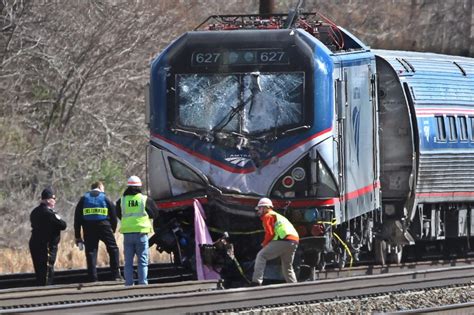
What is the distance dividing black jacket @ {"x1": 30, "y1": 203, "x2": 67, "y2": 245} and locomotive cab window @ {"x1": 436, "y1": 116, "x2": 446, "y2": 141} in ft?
23.0

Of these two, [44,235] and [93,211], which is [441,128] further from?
[44,235]

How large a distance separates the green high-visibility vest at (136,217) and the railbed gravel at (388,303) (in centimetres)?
298

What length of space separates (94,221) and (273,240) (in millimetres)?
3024

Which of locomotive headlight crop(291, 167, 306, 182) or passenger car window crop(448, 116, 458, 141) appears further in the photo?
passenger car window crop(448, 116, 458, 141)

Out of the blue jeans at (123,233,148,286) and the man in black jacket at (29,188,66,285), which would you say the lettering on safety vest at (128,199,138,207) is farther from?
the man in black jacket at (29,188,66,285)

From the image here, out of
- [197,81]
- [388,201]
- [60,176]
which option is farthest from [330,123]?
[60,176]

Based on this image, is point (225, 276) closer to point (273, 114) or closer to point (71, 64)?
point (273, 114)

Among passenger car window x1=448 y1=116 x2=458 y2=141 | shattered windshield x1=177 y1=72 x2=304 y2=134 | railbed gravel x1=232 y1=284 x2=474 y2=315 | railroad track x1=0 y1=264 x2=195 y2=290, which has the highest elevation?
passenger car window x1=448 y1=116 x2=458 y2=141

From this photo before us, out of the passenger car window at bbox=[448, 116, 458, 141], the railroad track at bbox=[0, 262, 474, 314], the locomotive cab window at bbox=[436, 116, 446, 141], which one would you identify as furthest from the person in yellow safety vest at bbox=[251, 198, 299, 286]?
the passenger car window at bbox=[448, 116, 458, 141]

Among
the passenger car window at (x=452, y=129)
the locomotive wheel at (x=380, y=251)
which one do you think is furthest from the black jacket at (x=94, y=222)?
the passenger car window at (x=452, y=129)

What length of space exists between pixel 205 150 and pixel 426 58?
7.30 metres

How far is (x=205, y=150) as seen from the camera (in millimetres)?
15906

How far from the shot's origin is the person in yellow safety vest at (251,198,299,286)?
50.0 ft

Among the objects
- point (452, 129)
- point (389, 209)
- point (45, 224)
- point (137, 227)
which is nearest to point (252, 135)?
point (137, 227)
